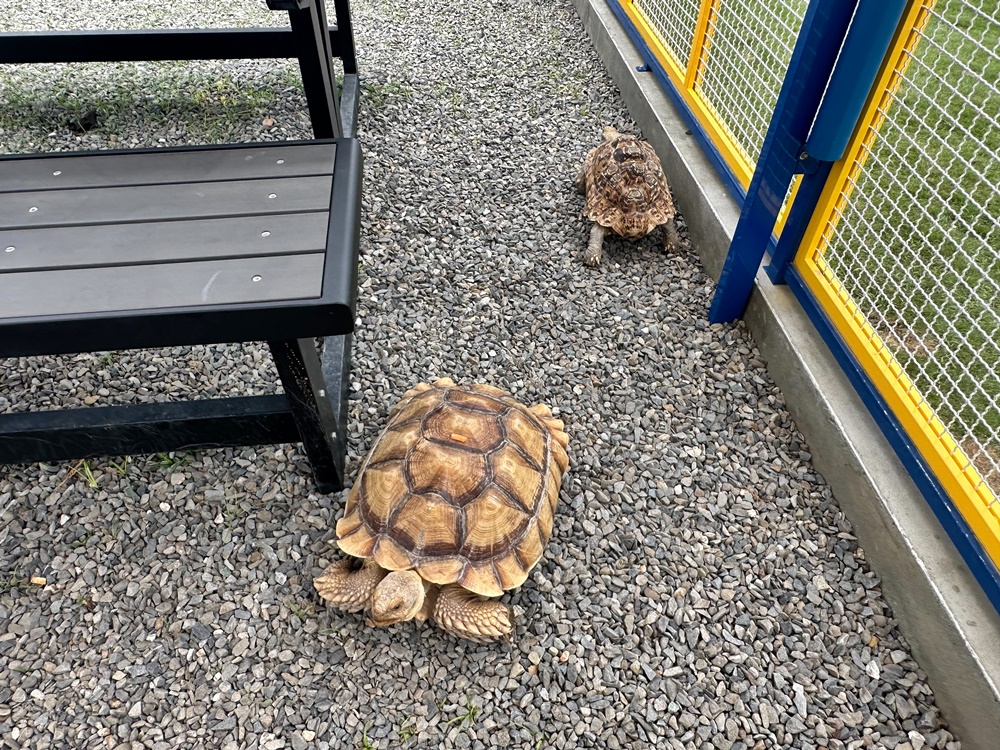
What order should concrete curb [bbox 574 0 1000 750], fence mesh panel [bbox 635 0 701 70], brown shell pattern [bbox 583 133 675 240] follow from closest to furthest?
concrete curb [bbox 574 0 1000 750], brown shell pattern [bbox 583 133 675 240], fence mesh panel [bbox 635 0 701 70]

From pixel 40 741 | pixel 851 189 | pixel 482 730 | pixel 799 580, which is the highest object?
pixel 851 189

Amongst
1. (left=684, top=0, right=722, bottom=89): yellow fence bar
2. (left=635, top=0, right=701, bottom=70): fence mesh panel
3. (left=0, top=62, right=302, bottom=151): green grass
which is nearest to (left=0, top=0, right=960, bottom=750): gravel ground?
(left=684, top=0, right=722, bottom=89): yellow fence bar

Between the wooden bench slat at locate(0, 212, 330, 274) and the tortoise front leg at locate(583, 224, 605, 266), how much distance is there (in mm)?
1846

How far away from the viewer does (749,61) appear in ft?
10.8

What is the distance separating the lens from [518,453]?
7.30 ft

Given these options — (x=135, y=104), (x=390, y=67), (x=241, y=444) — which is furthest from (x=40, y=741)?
(x=390, y=67)

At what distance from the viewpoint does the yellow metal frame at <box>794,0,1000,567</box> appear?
196 cm

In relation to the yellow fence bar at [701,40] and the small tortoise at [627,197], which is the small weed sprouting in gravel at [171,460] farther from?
the yellow fence bar at [701,40]

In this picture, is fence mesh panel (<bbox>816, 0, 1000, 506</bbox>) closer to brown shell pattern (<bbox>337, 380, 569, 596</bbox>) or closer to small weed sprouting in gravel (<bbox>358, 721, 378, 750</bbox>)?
brown shell pattern (<bbox>337, 380, 569, 596</bbox>)

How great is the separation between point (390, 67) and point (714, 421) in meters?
3.95

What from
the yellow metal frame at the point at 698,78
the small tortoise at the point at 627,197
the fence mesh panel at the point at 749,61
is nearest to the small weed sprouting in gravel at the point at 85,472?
the small tortoise at the point at 627,197

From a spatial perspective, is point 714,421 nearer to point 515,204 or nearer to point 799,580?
point 799,580

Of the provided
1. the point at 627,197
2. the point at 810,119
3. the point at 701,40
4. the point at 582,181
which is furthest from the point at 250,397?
the point at 701,40

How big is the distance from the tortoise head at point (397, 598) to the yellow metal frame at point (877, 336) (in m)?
1.68
